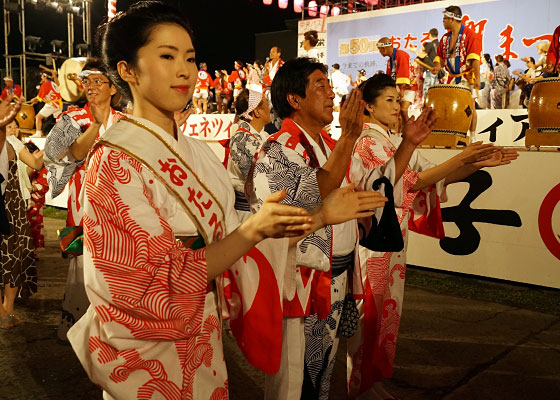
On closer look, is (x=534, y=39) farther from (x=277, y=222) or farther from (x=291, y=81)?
(x=277, y=222)

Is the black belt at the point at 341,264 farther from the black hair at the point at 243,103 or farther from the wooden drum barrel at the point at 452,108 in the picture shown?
the wooden drum barrel at the point at 452,108

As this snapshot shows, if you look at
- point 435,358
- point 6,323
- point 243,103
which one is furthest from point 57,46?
point 435,358

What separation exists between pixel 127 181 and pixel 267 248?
54cm

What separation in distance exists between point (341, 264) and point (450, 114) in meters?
4.60

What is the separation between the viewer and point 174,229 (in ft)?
4.79

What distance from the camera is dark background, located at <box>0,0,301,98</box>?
20.3 metres

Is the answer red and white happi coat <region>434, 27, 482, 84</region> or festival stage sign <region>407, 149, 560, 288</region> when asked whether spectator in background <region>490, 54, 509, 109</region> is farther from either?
festival stage sign <region>407, 149, 560, 288</region>

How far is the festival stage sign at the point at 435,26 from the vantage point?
38.5 feet

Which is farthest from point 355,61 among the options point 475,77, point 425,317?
point 425,317

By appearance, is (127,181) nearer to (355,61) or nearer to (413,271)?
(413,271)

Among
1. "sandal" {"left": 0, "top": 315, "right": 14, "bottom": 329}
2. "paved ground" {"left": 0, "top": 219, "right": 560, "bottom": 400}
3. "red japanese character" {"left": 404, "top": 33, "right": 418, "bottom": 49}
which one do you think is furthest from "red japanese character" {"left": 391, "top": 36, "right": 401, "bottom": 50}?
"sandal" {"left": 0, "top": 315, "right": 14, "bottom": 329}

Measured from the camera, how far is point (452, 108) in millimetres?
6465

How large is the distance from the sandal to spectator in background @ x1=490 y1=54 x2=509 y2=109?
34.1 ft

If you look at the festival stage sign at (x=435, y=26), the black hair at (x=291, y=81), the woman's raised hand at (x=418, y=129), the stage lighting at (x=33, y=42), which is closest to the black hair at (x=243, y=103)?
the black hair at (x=291, y=81)
